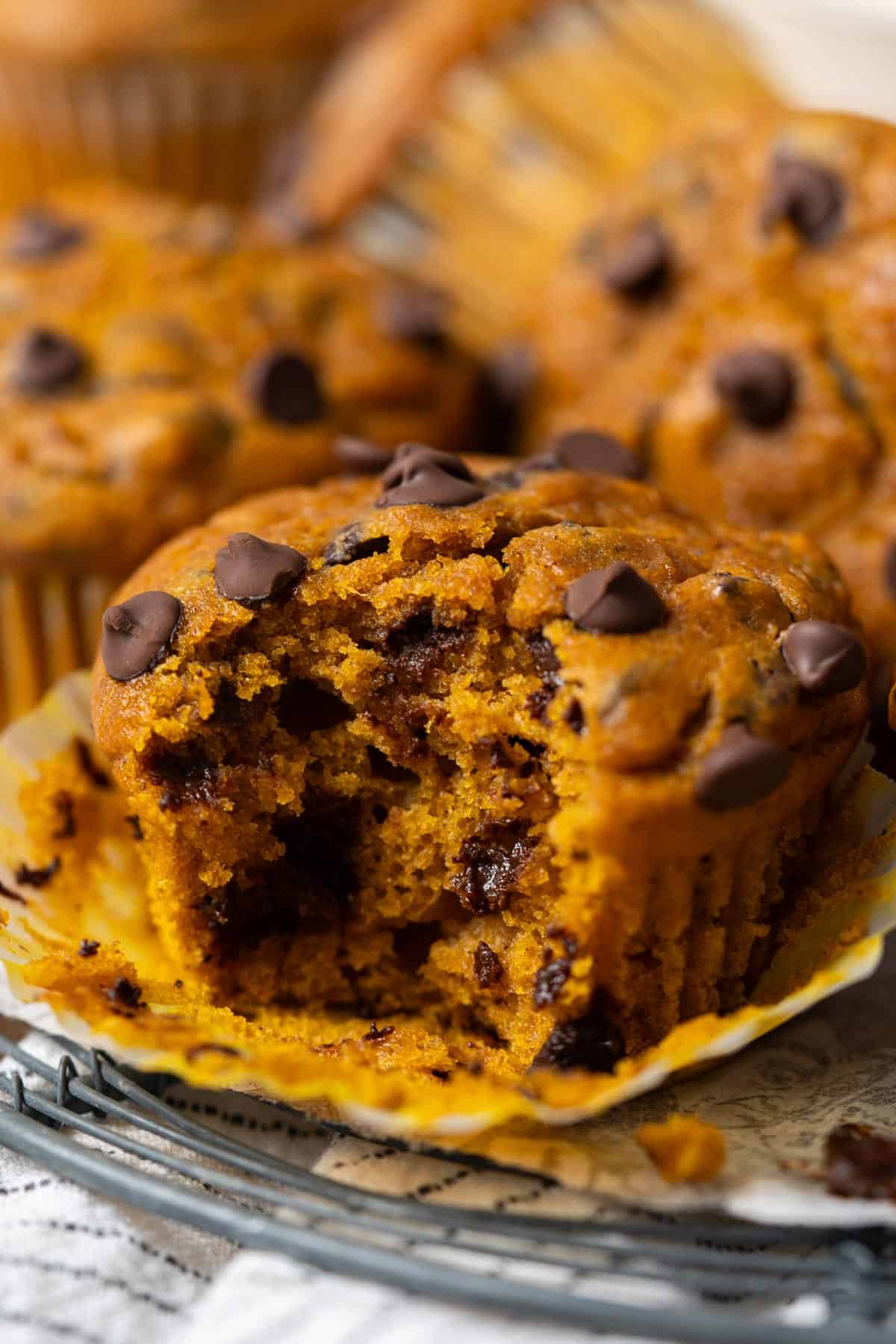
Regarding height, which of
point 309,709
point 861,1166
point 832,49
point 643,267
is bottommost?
point 861,1166

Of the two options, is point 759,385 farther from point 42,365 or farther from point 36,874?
point 36,874

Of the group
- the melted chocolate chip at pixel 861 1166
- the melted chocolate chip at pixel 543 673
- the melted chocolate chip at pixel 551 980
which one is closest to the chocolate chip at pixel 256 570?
the melted chocolate chip at pixel 543 673

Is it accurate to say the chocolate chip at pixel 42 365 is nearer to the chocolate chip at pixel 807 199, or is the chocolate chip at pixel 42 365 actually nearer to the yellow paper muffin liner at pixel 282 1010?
the yellow paper muffin liner at pixel 282 1010

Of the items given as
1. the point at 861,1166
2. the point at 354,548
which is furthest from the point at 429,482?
the point at 861,1166

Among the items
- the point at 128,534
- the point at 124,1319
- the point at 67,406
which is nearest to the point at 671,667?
the point at 124,1319

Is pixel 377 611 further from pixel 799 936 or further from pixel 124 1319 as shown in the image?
pixel 124 1319

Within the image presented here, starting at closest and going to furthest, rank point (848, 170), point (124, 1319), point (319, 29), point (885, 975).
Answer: point (124, 1319), point (885, 975), point (848, 170), point (319, 29)

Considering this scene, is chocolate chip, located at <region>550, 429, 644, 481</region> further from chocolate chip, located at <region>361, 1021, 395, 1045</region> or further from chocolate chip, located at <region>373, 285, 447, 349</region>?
chocolate chip, located at <region>361, 1021, 395, 1045</region>
